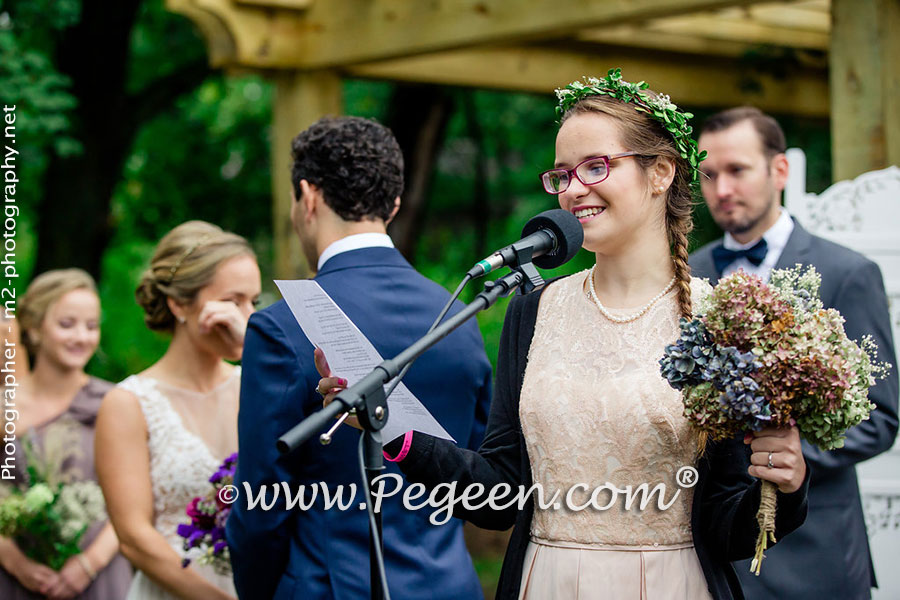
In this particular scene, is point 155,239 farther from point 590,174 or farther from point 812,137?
point 590,174

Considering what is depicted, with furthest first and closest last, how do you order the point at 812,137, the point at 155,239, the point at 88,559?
the point at 155,239, the point at 812,137, the point at 88,559

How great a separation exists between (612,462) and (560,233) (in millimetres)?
520

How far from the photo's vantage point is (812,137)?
28.2 ft

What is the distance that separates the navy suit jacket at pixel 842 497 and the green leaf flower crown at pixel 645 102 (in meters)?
1.16

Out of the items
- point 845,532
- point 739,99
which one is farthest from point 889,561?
point 739,99

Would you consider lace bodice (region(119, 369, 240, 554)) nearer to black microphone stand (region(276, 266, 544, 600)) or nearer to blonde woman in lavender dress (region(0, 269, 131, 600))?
blonde woman in lavender dress (region(0, 269, 131, 600))

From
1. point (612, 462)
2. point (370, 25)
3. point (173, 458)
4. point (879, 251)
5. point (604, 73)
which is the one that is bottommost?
point (173, 458)

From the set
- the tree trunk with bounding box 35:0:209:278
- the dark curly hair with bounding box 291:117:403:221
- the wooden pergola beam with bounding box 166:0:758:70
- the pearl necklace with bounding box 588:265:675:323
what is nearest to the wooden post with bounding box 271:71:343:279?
the wooden pergola beam with bounding box 166:0:758:70

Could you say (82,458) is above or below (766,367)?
below

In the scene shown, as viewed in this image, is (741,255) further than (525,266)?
Yes

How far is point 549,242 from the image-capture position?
203 centimetres

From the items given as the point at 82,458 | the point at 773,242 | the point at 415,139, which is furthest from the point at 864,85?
the point at 415,139

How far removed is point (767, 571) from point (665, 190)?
1.39m

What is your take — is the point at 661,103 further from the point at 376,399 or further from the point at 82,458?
the point at 82,458
